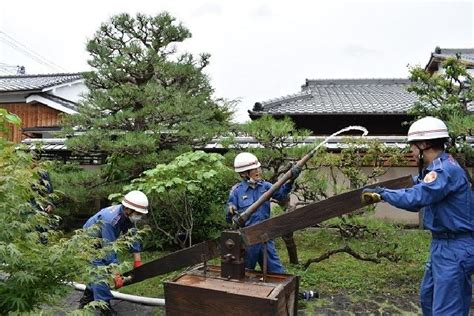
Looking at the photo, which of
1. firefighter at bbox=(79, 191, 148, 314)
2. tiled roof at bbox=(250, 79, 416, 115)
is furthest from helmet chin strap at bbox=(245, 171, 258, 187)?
tiled roof at bbox=(250, 79, 416, 115)

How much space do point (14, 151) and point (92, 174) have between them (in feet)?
17.0

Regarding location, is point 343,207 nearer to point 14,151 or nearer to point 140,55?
point 14,151

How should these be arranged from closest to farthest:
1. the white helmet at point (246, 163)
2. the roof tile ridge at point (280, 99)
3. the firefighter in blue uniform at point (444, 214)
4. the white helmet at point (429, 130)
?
1. the firefighter in blue uniform at point (444, 214)
2. the white helmet at point (429, 130)
3. the white helmet at point (246, 163)
4. the roof tile ridge at point (280, 99)

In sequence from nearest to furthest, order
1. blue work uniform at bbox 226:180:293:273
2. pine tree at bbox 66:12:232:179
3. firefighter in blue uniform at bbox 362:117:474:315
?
firefighter in blue uniform at bbox 362:117:474:315
blue work uniform at bbox 226:180:293:273
pine tree at bbox 66:12:232:179

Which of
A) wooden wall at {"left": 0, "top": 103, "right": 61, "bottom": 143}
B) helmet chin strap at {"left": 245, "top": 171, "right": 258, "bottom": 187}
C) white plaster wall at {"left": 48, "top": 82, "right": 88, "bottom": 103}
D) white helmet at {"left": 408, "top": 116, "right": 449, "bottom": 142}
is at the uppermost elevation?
white plaster wall at {"left": 48, "top": 82, "right": 88, "bottom": 103}

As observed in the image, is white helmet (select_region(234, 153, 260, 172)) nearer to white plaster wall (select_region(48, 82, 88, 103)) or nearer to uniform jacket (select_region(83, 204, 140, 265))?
uniform jacket (select_region(83, 204, 140, 265))

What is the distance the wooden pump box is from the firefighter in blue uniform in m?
1.16

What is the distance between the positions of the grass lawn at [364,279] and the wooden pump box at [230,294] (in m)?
2.02

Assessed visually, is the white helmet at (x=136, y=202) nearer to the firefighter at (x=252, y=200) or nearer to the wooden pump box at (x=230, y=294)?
the firefighter at (x=252, y=200)

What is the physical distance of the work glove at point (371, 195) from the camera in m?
3.35

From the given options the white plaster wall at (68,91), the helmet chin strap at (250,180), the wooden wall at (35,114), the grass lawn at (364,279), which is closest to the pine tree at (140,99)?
A: the grass lawn at (364,279)

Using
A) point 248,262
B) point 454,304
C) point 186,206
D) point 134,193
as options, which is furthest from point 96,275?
point 186,206

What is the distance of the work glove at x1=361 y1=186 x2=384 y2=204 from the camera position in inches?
132

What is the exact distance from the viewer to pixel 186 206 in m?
7.25
